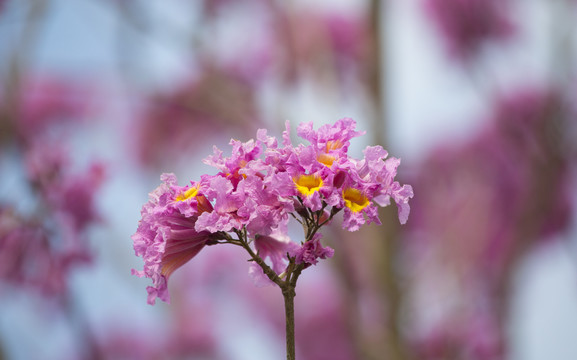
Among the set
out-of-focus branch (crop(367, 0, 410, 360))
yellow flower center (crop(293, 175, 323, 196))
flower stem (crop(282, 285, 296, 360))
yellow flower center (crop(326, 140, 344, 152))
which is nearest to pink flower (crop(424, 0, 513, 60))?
out-of-focus branch (crop(367, 0, 410, 360))

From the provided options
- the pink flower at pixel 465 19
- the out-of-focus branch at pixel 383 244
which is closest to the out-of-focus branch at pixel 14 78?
the out-of-focus branch at pixel 383 244

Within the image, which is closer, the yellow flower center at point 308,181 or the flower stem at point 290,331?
the flower stem at point 290,331

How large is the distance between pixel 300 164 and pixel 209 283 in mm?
7780

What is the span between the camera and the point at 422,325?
22.0 ft

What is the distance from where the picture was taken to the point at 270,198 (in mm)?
1224

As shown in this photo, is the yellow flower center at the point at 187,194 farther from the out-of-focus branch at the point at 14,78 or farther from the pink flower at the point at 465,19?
the pink flower at the point at 465,19

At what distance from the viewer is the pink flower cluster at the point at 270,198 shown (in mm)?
1202

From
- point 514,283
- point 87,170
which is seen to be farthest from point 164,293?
point 514,283

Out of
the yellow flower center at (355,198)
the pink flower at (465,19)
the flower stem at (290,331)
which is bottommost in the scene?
the flower stem at (290,331)

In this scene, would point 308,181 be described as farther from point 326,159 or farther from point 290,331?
point 290,331

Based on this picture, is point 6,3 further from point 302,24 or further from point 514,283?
point 514,283

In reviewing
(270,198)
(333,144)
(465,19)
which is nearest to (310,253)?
(270,198)

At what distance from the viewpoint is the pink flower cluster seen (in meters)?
1.20

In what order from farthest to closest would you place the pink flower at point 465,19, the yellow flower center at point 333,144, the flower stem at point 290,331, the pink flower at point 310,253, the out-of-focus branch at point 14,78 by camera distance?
the pink flower at point 465,19 → the out-of-focus branch at point 14,78 → the yellow flower center at point 333,144 → the pink flower at point 310,253 → the flower stem at point 290,331
